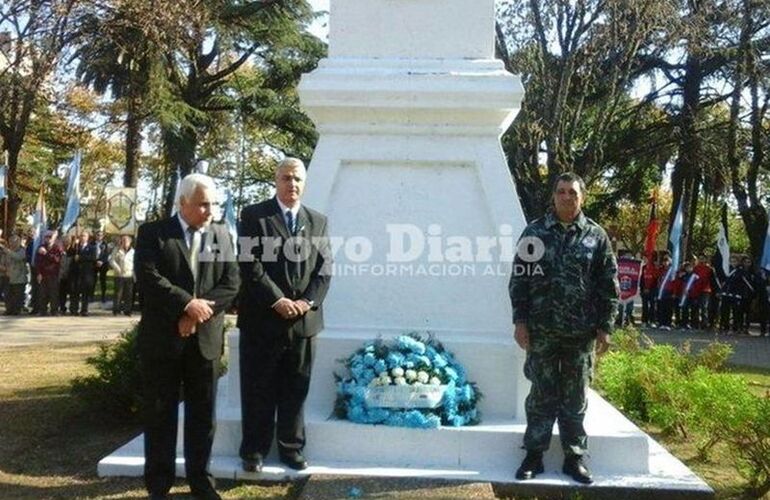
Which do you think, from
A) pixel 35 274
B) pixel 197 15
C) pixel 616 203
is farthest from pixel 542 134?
pixel 616 203

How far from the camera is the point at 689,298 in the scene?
1919 centimetres

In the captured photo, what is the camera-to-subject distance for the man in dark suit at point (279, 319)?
4.86 meters

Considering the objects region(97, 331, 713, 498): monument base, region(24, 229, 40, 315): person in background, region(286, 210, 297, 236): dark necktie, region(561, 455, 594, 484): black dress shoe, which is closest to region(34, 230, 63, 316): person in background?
A: region(24, 229, 40, 315): person in background

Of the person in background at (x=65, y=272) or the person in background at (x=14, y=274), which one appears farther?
the person in background at (x=65, y=272)

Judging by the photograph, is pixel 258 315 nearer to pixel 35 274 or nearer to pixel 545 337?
pixel 545 337

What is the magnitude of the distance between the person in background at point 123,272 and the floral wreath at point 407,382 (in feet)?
43.8

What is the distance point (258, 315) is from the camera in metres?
4.88

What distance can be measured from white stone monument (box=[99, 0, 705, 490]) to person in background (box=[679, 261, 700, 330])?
14196 millimetres

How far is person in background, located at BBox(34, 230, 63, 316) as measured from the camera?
17531 millimetres

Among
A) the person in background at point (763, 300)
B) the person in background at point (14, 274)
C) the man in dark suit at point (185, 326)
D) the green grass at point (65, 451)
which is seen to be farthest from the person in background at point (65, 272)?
the person in background at point (763, 300)

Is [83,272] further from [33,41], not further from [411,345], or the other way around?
[411,345]

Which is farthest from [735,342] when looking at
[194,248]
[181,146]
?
[181,146]

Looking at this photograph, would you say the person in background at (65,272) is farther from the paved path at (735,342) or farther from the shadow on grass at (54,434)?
the paved path at (735,342)

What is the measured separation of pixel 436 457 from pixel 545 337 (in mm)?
994
